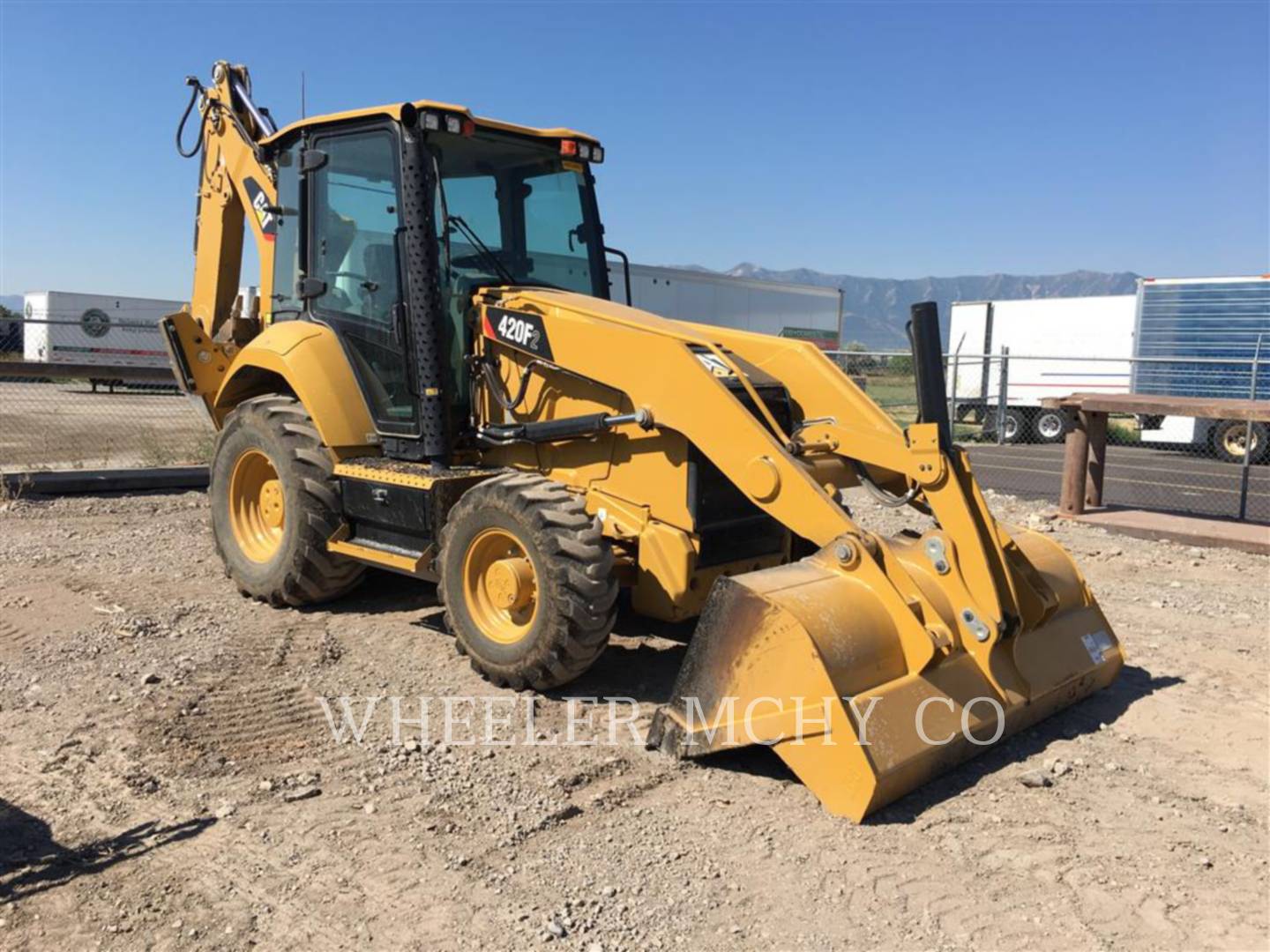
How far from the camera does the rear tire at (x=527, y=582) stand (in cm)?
458

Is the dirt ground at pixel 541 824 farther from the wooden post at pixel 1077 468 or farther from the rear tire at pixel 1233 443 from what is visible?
the rear tire at pixel 1233 443

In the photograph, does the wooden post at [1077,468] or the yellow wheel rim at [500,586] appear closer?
the yellow wheel rim at [500,586]

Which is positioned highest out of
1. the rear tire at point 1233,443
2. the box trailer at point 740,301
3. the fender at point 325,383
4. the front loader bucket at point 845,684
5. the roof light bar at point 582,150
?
the box trailer at point 740,301

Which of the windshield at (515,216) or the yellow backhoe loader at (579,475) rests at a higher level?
the windshield at (515,216)

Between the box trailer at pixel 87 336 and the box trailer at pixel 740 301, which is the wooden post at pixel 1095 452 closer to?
the box trailer at pixel 740 301

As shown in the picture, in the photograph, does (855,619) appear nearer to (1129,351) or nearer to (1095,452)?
(1095,452)

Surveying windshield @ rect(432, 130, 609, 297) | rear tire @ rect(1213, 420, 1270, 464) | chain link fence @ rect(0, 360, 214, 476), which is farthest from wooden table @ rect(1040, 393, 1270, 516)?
rear tire @ rect(1213, 420, 1270, 464)

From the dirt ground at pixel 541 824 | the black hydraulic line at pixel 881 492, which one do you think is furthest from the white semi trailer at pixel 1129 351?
the dirt ground at pixel 541 824

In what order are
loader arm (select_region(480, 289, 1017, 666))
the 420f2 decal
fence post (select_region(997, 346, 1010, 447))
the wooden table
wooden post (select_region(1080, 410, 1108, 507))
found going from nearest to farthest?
loader arm (select_region(480, 289, 1017, 666))
the 420f2 decal
the wooden table
wooden post (select_region(1080, 410, 1108, 507))
fence post (select_region(997, 346, 1010, 447))

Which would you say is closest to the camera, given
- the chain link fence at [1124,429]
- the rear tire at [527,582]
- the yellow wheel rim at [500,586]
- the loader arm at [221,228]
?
the rear tire at [527,582]

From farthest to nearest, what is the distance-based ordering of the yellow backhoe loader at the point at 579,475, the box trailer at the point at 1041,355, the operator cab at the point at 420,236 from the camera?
the box trailer at the point at 1041,355 → the operator cab at the point at 420,236 → the yellow backhoe loader at the point at 579,475

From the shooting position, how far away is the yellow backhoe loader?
403cm

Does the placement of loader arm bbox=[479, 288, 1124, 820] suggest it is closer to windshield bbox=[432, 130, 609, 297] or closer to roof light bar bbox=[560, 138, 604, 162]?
windshield bbox=[432, 130, 609, 297]

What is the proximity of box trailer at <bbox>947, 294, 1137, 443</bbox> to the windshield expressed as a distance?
14.6m
